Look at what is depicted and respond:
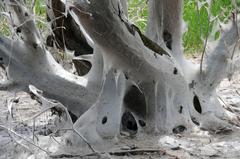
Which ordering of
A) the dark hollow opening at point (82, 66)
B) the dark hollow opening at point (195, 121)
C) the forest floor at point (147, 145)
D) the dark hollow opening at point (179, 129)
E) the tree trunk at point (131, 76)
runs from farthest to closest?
the dark hollow opening at point (82, 66)
the dark hollow opening at point (195, 121)
the dark hollow opening at point (179, 129)
the tree trunk at point (131, 76)
the forest floor at point (147, 145)

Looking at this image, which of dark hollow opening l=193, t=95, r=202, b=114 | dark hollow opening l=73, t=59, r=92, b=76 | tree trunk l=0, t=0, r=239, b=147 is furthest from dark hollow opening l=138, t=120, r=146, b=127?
dark hollow opening l=73, t=59, r=92, b=76

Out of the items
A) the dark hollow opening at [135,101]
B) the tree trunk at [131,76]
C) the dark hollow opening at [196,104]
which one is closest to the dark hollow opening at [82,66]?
the tree trunk at [131,76]

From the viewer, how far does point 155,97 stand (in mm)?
2494

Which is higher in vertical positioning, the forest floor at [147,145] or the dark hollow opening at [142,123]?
the dark hollow opening at [142,123]

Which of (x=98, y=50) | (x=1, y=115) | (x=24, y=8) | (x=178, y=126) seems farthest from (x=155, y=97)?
(x=1, y=115)

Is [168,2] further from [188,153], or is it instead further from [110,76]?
[188,153]

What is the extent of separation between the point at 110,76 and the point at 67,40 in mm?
538

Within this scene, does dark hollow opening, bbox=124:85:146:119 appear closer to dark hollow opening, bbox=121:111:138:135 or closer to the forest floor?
dark hollow opening, bbox=121:111:138:135

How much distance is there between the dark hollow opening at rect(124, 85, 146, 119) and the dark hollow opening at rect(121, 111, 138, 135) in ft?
0.12

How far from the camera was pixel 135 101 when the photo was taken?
2553 mm

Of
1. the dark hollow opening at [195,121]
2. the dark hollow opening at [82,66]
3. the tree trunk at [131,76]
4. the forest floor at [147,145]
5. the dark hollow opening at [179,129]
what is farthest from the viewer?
the dark hollow opening at [82,66]

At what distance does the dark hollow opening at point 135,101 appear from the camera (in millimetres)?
2527

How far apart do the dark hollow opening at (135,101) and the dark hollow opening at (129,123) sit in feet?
0.12

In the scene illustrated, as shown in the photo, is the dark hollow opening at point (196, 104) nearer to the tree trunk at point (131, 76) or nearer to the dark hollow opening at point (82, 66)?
the tree trunk at point (131, 76)
